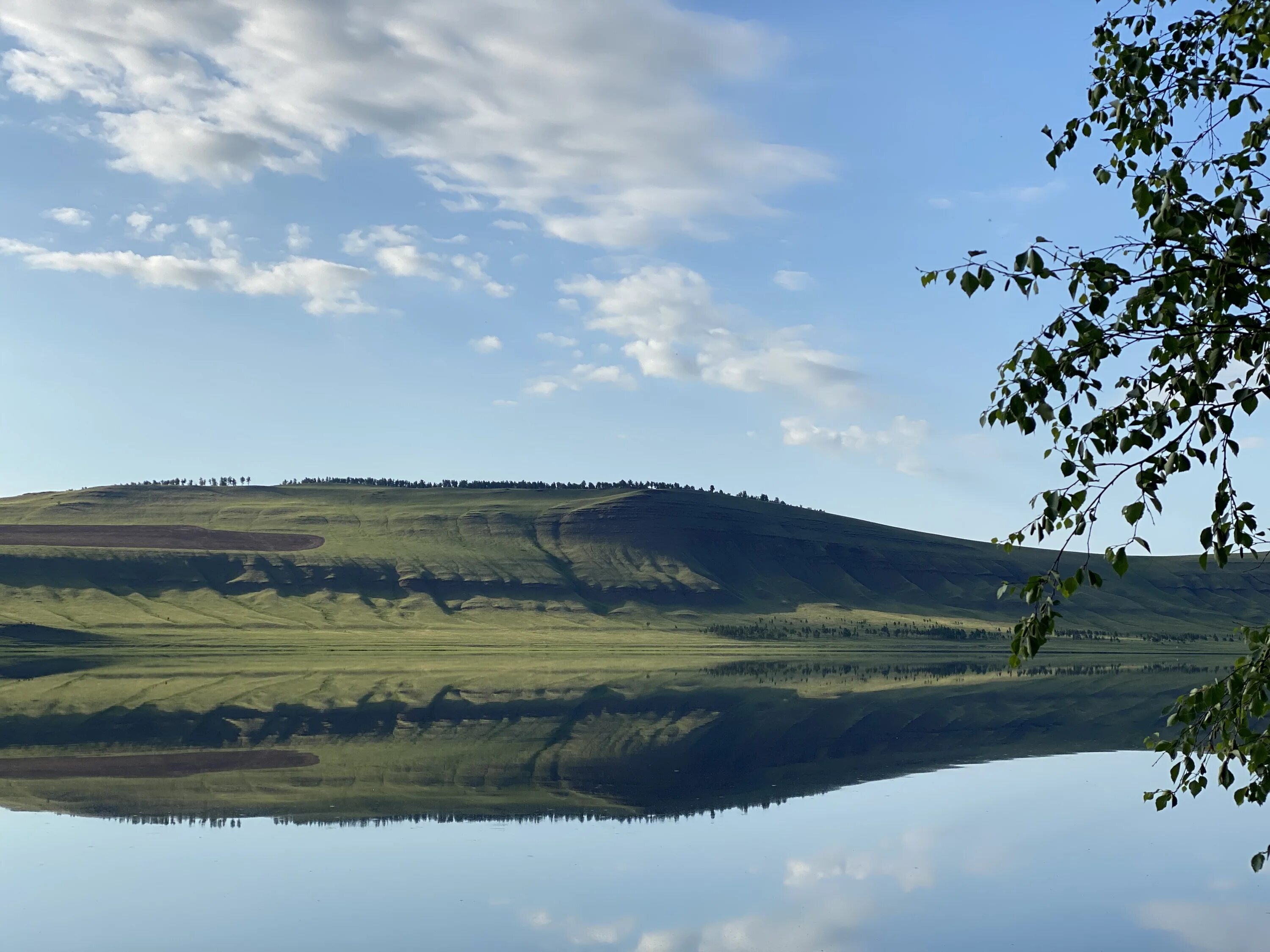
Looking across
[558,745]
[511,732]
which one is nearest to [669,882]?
[558,745]

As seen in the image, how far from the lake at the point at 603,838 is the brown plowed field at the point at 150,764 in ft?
0.83

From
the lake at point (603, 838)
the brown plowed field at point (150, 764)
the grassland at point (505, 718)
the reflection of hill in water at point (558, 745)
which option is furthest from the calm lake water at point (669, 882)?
the brown plowed field at point (150, 764)

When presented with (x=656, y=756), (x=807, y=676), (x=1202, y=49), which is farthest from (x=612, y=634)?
(x=1202, y=49)

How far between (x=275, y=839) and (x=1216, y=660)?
153 m

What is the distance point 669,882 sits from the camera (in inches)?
1271

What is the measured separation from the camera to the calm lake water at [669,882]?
2698 centimetres

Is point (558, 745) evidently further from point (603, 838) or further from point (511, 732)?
point (603, 838)

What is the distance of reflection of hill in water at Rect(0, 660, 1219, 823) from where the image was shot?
44219 millimetres

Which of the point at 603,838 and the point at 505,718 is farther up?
the point at 603,838

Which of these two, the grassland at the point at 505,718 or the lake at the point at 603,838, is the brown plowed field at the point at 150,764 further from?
the grassland at the point at 505,718

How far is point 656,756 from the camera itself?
55656 millimetres

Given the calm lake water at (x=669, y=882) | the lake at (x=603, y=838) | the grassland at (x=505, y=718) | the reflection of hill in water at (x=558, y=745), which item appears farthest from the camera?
the grassland at (x=505, y=718)

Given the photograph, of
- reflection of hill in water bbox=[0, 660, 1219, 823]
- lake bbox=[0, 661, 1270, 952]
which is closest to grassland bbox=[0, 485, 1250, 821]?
reflection of hill in water bbox=[0, 660, 1219, 823]

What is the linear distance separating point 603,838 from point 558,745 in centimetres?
2085
